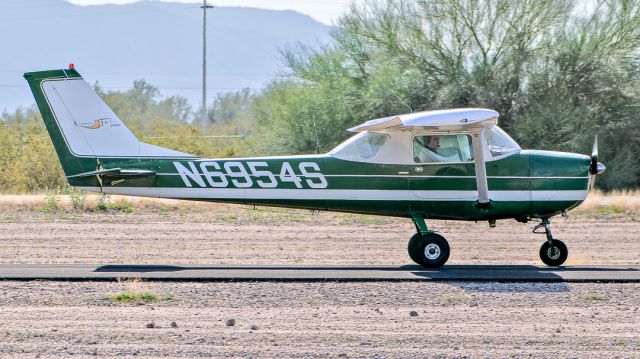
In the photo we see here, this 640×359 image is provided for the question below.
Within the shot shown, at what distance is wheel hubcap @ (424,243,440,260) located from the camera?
13.1 metres

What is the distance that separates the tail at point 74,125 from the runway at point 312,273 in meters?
1.42

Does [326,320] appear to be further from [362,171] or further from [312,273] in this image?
[362,171]

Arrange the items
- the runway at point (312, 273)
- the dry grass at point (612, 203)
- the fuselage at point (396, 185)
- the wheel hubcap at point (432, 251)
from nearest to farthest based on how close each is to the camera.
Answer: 1. the runway at point (312, 273)
2. the fuselage at point (396, 185)
3. the wheel hubcap at point (432, 251)
4. the dry grass at point (612, 203)

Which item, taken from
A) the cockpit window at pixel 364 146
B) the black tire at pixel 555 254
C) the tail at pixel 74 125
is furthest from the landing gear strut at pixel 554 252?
the tail at pixel 74 125

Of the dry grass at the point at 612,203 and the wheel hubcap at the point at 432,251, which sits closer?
the wheel hubcap at the point at 432,251

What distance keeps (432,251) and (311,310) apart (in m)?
3.67

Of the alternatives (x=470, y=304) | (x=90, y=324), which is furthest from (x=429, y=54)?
(x=90, y=324)

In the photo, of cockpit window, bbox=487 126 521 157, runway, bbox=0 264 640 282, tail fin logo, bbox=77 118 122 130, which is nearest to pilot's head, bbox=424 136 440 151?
cockpit window, bbox=487 126 521 157

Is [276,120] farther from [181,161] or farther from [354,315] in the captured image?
[354,315]

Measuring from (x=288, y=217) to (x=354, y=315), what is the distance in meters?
11.7

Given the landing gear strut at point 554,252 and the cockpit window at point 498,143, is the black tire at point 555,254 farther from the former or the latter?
the cockpit window at point 498,143

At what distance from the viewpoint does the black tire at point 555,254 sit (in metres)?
13.5

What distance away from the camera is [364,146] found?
1321cm

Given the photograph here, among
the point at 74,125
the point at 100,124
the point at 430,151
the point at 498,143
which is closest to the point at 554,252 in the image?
the point at 498,143
